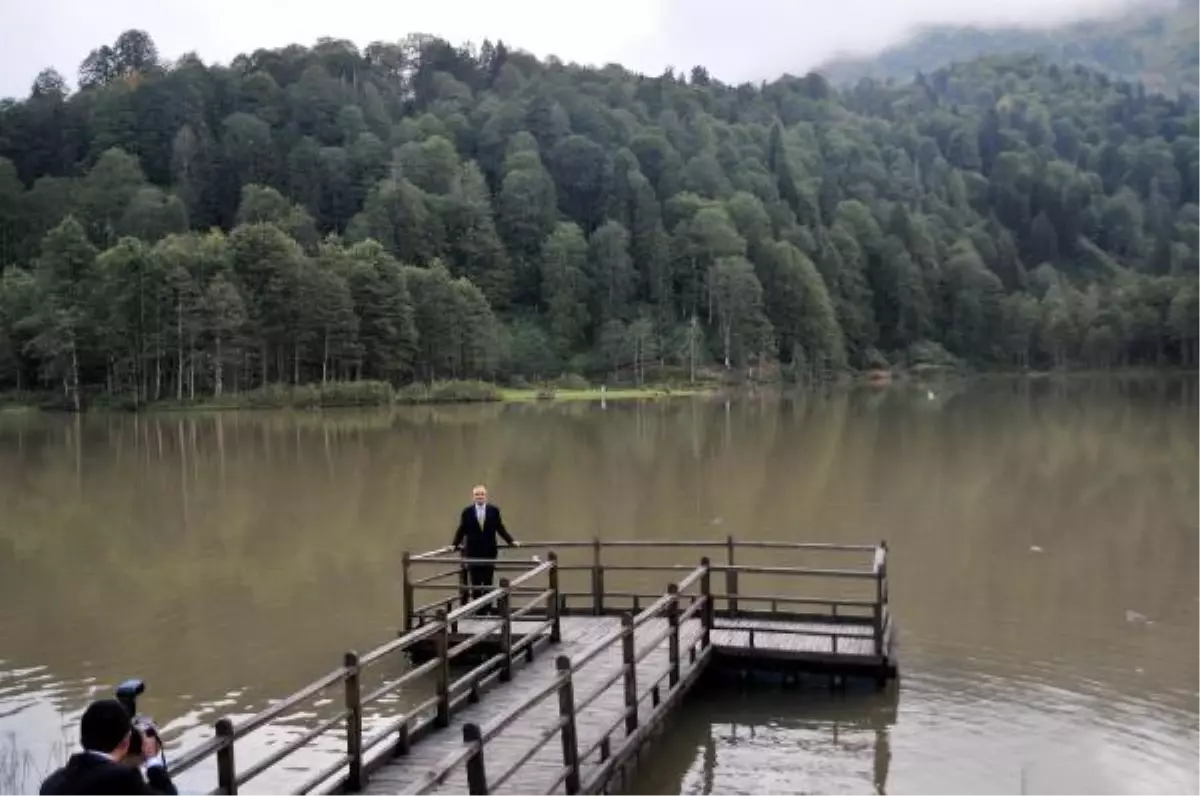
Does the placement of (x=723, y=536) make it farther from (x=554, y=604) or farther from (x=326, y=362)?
(x=326, y=362)

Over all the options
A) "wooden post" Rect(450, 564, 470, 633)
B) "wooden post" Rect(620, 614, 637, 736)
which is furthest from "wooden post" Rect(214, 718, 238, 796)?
"wooden post" Rect(450, 564, 470, 633)

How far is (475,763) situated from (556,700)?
383cm

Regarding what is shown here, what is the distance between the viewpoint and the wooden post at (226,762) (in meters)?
7.12

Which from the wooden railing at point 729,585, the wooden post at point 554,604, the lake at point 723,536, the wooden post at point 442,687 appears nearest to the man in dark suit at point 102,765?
the wooden post at point 442,687

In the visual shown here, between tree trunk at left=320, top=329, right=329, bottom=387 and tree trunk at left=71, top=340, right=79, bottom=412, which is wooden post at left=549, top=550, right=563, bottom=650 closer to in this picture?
tree trunk at left=320, top=329, right=329, bottom=387

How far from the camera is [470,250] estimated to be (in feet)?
430

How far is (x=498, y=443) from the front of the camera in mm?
48469

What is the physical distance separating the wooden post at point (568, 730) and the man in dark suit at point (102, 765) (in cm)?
378

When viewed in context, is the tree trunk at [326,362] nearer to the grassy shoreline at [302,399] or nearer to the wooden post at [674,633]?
the grassy shoreline at [302,399]

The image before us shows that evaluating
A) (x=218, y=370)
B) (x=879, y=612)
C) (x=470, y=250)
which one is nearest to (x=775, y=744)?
(x=879, y=612)

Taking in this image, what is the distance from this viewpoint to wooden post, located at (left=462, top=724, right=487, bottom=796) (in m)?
7.19

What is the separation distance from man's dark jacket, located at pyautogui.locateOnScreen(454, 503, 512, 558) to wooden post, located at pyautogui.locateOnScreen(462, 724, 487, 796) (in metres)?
7.11

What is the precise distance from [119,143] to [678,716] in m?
171

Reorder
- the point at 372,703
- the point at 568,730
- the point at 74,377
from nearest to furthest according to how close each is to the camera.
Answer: the point at 568,730
the point at 372,703
the point at 74,377
